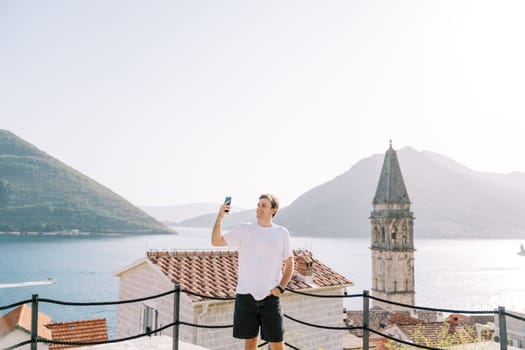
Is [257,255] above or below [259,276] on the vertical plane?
above

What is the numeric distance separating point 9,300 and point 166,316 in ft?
215

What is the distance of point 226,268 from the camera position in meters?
14.9

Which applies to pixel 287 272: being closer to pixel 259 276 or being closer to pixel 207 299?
pixel 259 276

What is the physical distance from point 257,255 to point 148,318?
1016 centimetres

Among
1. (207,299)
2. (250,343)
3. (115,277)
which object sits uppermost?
(250,343)

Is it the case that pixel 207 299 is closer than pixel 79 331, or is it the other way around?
pixel 207 299

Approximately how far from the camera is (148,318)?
13.5 m

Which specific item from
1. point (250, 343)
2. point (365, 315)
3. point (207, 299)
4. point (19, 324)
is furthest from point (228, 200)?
point (19, 324)

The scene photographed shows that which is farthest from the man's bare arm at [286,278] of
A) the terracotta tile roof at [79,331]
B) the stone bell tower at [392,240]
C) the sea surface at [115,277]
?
the stone bell tower at [392,240]

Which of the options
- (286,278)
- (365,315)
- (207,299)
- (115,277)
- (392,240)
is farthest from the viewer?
(115,277)

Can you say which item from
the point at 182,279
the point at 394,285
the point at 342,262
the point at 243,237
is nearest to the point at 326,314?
the point at 182,279

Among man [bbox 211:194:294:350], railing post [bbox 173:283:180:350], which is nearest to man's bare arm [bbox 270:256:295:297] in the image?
man [bbox 211:194:294:350]

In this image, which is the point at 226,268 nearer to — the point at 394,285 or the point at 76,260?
the point at 394,285

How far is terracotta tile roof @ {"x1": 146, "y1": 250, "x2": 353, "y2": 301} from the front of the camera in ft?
43.2
